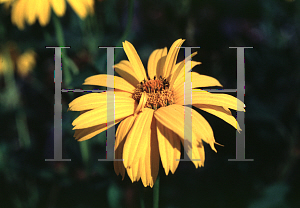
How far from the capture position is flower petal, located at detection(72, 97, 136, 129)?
511 millimetres

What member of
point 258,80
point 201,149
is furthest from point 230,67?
point 201,149

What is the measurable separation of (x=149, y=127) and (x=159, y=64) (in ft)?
0.85

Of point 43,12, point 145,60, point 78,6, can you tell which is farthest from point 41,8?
point 145,60

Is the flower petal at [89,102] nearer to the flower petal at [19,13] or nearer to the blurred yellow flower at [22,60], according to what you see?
the flower petal at [19,13]

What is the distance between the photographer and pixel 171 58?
0.63 m

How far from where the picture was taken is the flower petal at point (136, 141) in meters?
0.47

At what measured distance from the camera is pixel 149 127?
513 mm

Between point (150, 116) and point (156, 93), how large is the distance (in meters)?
0.10

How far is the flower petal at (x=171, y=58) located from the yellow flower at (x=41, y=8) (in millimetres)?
455

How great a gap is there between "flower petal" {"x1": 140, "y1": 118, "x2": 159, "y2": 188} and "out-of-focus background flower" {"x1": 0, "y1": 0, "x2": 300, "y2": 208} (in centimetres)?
24

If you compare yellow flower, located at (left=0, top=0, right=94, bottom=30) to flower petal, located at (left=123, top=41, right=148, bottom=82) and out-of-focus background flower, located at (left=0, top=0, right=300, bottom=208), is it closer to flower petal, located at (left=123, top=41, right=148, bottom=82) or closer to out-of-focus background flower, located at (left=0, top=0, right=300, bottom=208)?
out-of-focus background flower, located at (left=0, top=0, right=300, bottom=208)

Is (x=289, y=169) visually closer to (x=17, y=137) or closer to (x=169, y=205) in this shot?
(x=169, y=205)

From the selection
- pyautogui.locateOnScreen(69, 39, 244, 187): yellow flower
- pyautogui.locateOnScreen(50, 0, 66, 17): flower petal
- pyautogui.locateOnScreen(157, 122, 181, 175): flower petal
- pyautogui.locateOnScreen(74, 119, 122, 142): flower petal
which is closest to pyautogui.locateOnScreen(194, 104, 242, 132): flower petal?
pyautogui.locateOnScreen(69, 39, 244, 187): yellow flower

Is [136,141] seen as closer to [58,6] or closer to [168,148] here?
[168,148]
